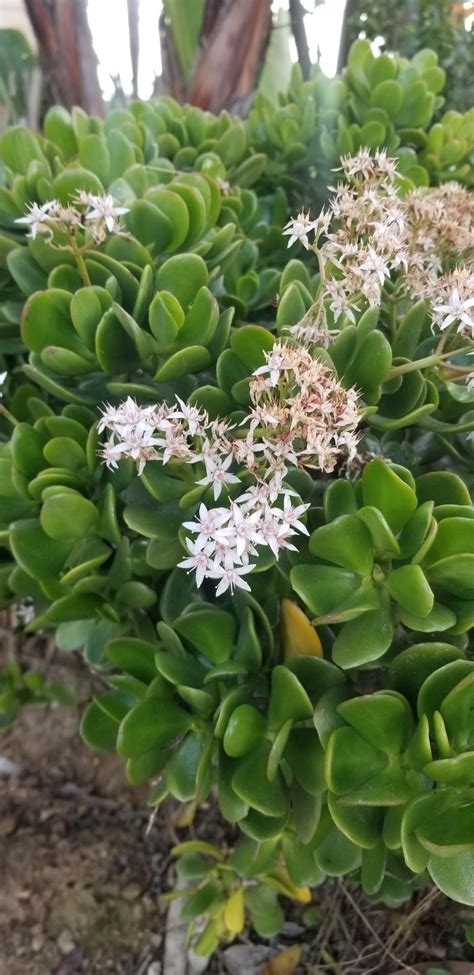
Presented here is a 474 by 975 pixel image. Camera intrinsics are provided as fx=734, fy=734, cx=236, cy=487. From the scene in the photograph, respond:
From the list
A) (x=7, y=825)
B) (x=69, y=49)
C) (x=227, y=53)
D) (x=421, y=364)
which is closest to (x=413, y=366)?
(x=421, y=364)

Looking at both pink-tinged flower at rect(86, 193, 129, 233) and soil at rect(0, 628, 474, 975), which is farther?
soil at rect(0, 628, 474, 975)

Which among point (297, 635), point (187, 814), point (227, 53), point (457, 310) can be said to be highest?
point (227, 53)

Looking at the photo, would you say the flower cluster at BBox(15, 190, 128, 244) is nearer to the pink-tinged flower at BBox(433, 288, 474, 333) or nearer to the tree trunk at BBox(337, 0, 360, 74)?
the pink-tinged flower at BBox(433, 288, 474, 333)

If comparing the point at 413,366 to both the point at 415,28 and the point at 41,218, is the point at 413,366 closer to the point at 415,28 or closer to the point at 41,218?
the point at 41,218

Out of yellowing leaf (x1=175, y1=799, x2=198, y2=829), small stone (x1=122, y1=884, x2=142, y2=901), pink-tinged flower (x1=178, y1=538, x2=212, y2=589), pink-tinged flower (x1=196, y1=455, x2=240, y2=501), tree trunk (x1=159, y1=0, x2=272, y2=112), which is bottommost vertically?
small stone (x1=122, y1=884, x2=142, y2=901)

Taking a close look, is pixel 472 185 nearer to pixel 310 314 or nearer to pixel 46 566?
pixel 310 314

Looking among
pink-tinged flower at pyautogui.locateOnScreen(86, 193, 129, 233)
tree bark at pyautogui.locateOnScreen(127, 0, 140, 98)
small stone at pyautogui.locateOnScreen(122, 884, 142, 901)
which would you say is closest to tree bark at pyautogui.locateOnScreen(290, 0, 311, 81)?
tree bark at pyautogui.locateOnScreen(127, 0, 140, 98)
